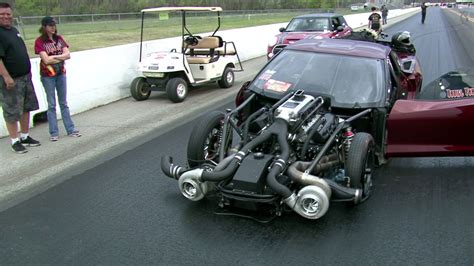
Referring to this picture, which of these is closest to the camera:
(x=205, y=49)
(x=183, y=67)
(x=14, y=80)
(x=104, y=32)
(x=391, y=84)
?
(x=391, y=84)

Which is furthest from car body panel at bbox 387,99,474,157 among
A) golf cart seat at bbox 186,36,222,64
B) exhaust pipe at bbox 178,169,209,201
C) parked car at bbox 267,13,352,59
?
parked car at bbox 267,13,352,59

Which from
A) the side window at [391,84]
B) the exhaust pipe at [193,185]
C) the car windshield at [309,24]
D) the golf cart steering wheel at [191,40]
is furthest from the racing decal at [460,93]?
the car windshield at [309,24]

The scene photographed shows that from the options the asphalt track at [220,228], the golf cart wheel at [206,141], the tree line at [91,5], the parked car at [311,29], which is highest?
the tree line at [91,5]

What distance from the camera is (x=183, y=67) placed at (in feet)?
32.9

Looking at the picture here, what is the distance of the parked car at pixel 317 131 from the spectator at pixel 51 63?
9.58 feet

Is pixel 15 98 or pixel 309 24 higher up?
pixel 309 24

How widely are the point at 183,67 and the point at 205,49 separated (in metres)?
1.52

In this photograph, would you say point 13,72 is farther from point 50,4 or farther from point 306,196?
point 50,4

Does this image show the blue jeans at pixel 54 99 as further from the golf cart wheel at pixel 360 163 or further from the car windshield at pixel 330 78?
the golf cart wheel at pixel 360 163

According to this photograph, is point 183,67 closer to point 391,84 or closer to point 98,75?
point 98,75

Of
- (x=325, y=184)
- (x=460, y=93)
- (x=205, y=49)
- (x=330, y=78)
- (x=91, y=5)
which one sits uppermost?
(x=91, y=5)

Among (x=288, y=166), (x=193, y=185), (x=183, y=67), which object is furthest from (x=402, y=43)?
(x=193, y=185)

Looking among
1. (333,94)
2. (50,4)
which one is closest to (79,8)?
(50,4)

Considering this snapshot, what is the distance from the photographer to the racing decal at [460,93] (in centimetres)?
534
